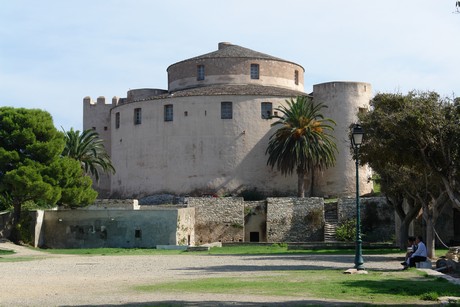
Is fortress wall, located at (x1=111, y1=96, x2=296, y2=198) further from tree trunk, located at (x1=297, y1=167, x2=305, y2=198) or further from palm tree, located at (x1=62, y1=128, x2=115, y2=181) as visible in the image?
palm tree, located at (x1=62, y1=128, x2=115, y2=181)

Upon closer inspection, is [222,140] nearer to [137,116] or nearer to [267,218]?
[137,116]

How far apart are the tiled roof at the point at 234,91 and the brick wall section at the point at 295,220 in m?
10.8

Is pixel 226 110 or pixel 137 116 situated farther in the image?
pixel 137 116

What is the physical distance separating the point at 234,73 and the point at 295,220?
16.2 meters

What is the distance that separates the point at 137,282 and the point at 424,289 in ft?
21.4

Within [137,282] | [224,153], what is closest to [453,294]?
[137,282]

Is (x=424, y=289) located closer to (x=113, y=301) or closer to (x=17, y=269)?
(x=113, y=301)

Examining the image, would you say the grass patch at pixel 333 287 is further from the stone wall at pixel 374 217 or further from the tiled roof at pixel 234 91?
the tiled roof at pixel 234 91

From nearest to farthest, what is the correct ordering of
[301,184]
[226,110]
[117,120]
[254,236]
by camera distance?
1. [254,236]
2. [301,184]
3. [226,110]
4. [117,120]

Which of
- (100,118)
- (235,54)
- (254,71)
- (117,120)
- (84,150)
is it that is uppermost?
(235,54)

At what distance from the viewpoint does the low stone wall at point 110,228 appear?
42.1 m

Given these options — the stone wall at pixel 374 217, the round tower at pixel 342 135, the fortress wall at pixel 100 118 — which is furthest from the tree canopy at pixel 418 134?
the fortress wall at pixel 100 118

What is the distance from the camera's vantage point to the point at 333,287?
48.9 feet

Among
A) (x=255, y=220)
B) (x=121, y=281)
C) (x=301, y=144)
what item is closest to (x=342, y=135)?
Answer: (x=301, y=144)
